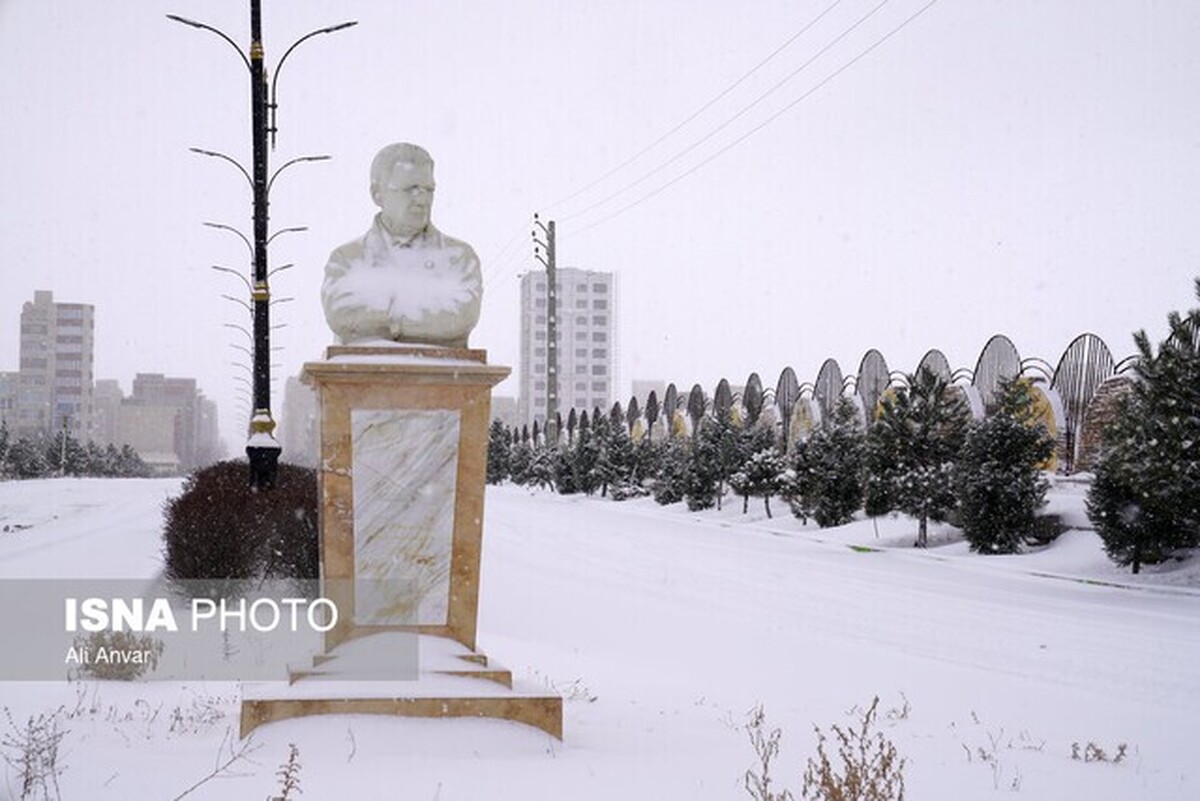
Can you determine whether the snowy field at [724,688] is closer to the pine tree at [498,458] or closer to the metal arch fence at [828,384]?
the metal arch fence at [828,384]

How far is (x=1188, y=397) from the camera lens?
17812 millimetres

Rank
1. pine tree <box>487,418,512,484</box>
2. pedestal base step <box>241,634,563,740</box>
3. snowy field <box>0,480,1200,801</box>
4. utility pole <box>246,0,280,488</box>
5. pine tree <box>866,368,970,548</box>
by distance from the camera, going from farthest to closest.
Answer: pine tree <box>487,418,512,484</box>
pine tree <box>866,368,970,548</box>
utility pole <box>246,0,280,488</box>
pedestal base step <box>241,634,563,740</box>
snowy field <box>0,480,1200,801</box>

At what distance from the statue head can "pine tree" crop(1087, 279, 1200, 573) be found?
14.8 meters

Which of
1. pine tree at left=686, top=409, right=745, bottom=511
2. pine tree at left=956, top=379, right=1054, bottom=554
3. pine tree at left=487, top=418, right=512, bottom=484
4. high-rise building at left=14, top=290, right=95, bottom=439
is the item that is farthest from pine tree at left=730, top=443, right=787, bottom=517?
high-rise building at left=14, top=290, right=95, bottom=439

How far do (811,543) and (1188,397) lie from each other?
10.4 metres

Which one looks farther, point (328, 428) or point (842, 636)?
point (842, 636)

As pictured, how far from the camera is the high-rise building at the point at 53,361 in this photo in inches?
3524

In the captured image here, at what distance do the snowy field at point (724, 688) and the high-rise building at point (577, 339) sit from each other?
13172cm

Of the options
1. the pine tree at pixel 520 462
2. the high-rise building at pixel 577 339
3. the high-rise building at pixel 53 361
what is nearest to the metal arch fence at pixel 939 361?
the pine tree at pixel 520 462

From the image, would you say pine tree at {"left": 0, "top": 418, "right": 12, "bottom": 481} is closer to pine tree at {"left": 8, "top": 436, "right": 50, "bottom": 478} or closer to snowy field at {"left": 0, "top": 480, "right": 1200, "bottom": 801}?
pine tree at {"left": 8, "top": 436, "right": 50, "bottom": 478}

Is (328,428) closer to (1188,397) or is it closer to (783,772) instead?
(783,772)

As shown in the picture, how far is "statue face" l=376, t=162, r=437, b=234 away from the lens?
6238mm

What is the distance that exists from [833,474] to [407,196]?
26443mm

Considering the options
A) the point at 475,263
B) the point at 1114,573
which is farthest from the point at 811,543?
the point at 475,263
